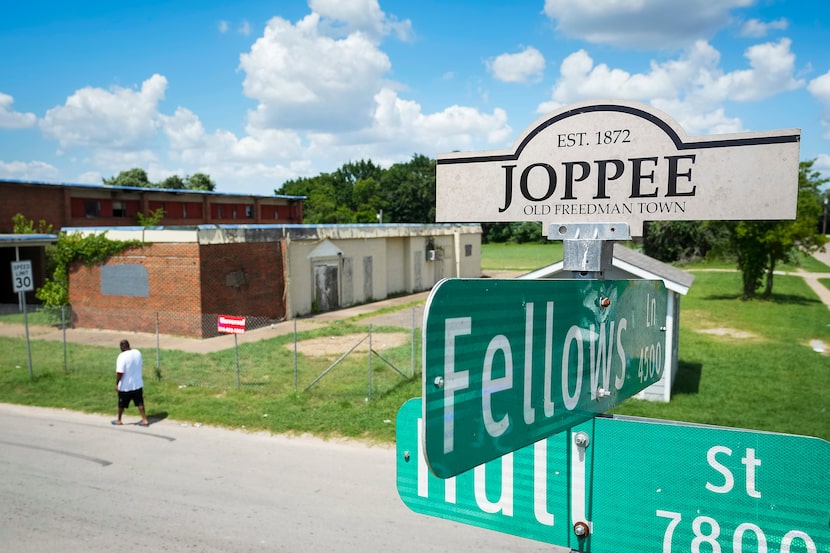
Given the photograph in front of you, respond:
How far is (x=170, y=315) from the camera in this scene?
20.6 meters

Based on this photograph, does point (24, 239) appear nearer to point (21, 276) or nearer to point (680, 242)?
point (21, 276)

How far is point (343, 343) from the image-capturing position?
1898cm

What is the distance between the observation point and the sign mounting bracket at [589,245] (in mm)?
2506

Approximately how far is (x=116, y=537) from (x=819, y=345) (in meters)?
20.3

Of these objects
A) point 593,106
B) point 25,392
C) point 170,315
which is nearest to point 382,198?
point 170,315

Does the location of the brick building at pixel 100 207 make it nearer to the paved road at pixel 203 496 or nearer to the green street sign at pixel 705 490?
the paved road at pixel 203 496

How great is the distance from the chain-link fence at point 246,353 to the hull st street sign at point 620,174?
31.3ft

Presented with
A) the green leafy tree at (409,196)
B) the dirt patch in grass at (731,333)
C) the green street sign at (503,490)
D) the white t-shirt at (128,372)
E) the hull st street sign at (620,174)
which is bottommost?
the dirt patch in grass at (731,333)

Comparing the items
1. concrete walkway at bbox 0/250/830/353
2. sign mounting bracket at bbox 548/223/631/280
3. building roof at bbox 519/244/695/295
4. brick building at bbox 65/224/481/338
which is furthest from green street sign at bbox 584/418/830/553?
brick building at bbox 65/224/481/338

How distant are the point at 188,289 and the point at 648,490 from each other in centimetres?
2004

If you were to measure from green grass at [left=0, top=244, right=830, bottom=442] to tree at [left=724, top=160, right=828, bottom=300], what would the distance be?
7968 millimetres

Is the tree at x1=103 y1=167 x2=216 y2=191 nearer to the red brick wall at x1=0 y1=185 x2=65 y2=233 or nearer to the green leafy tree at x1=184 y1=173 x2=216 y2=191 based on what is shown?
the green leafy tree at x1=184 y1=173 x2=216 y2=191

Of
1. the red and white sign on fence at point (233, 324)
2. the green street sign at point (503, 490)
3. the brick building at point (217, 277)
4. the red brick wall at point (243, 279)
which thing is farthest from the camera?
the red brick wall at point (243, 279)

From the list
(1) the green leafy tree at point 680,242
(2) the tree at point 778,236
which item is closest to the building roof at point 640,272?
(2) the tree at point 778,236
